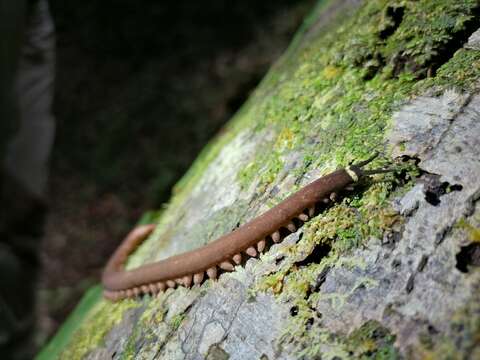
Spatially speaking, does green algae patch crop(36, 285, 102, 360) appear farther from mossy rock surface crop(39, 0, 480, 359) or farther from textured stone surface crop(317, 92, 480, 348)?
textured stone surface crop(317, 92, 480, 348)

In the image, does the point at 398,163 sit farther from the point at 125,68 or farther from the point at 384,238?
the point at 125,68

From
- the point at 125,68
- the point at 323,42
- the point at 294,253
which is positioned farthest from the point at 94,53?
the point at 294,253

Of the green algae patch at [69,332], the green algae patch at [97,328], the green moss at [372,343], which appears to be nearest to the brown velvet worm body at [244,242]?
the green algae patch at [97,328]

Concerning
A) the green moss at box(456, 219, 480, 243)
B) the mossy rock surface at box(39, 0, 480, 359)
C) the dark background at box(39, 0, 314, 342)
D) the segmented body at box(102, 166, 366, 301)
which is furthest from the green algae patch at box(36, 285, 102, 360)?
the green moss at box(456, 219, 480, 243)

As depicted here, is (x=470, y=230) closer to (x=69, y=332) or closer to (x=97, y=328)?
(x=97, y=328)

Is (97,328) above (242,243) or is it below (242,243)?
below

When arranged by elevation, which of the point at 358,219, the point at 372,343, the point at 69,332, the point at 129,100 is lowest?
the point at 69,332

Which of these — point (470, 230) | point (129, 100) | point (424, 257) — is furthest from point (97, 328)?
point (129, 100)
